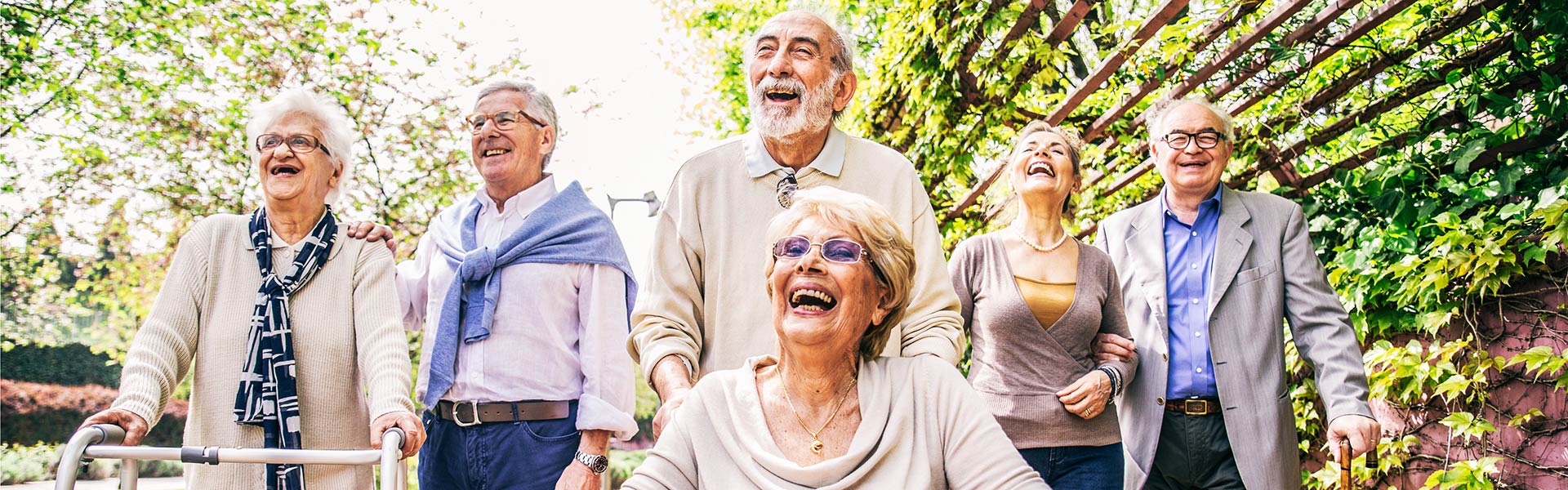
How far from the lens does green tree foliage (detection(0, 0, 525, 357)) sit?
25.9 ft

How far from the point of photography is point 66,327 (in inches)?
420

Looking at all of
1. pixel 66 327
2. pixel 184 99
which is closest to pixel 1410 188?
pixel 184 99

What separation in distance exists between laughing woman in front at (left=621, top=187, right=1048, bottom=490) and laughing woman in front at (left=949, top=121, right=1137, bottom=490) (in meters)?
1.14

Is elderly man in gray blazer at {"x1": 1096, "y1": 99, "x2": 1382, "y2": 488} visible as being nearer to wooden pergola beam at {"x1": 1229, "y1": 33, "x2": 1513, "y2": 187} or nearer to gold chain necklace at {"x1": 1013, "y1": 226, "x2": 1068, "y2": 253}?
gold chain necklace at {"x1": 1013, "y1": 226, "x2": 1068, "y2": 253}

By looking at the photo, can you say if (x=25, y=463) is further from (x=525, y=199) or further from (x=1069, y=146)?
(x=1069, y=146)

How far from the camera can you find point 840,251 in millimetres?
1802

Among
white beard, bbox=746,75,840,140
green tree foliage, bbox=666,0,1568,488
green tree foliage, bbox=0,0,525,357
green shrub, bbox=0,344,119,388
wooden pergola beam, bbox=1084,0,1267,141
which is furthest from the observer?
green shrub, bbox=0,344,119,388

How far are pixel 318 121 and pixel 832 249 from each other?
62.8 inches

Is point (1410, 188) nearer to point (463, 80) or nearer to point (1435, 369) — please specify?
point (1435, 369)

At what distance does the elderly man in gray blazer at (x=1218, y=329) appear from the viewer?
2834 mm

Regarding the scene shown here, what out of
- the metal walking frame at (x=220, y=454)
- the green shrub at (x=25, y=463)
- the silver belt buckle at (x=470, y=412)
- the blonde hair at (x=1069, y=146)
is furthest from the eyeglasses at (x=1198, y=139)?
the green shrub at (x=25, y=463)

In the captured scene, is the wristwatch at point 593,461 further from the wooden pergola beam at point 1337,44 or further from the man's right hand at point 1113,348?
the wooden pergola beam at point 1337,44

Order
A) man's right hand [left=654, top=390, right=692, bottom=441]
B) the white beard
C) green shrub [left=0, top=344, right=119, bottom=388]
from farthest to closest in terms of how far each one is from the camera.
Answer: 1. green shrub [left=0, top=344, right=119, bottom=388]
2. the white beard
3. man's right hand [left=654, top=390, right=692, bottom=441]

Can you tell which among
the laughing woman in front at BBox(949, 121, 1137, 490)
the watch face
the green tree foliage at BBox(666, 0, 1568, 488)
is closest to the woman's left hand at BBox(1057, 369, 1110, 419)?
the laughing woman in front at BBox(949, 121, 1137, 490)
